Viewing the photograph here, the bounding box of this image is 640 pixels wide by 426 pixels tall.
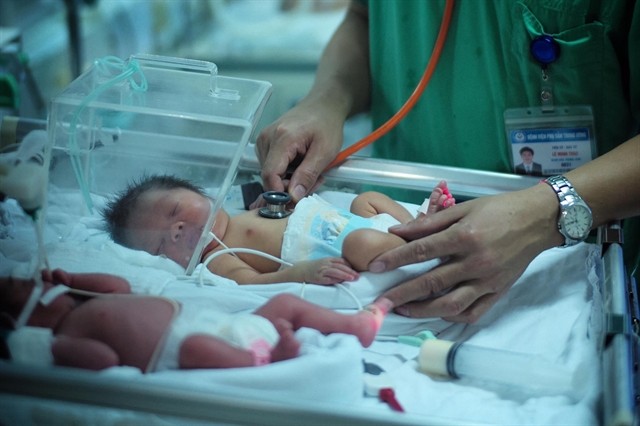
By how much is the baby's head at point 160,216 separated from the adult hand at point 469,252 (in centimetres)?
28

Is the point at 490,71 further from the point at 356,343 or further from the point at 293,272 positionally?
the point at 356,343

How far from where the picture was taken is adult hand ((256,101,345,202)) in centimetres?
146

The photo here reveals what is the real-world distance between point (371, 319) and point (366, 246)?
149mm

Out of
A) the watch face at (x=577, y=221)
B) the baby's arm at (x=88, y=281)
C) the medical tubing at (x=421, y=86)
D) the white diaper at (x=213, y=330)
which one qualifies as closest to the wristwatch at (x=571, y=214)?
the watch face at (x=577, y=221)

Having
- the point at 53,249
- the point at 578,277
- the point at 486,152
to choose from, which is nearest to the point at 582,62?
the point at 486,152

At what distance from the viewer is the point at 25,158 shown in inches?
42.8

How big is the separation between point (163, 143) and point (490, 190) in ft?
1.93

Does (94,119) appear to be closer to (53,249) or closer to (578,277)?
(53,249)

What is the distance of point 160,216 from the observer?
126cm

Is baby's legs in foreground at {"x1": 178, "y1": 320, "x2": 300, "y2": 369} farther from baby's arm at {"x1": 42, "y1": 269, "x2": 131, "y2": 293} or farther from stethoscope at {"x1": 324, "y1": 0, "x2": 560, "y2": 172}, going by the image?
stethoscope at {"x1": 324, "y1": 0, "x2": 560, "y2": 172}

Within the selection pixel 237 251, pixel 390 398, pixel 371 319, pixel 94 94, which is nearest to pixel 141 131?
pixel 94 94

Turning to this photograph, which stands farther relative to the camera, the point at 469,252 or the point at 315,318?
the point at 469,252

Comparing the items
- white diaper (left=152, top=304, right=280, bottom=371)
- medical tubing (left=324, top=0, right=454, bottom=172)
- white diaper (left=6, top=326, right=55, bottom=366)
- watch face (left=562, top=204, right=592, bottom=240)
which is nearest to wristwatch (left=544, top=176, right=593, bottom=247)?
watch face (left=562, top=204, right=592, bottom=240)

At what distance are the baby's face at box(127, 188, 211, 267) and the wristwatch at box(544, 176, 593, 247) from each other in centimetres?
53
